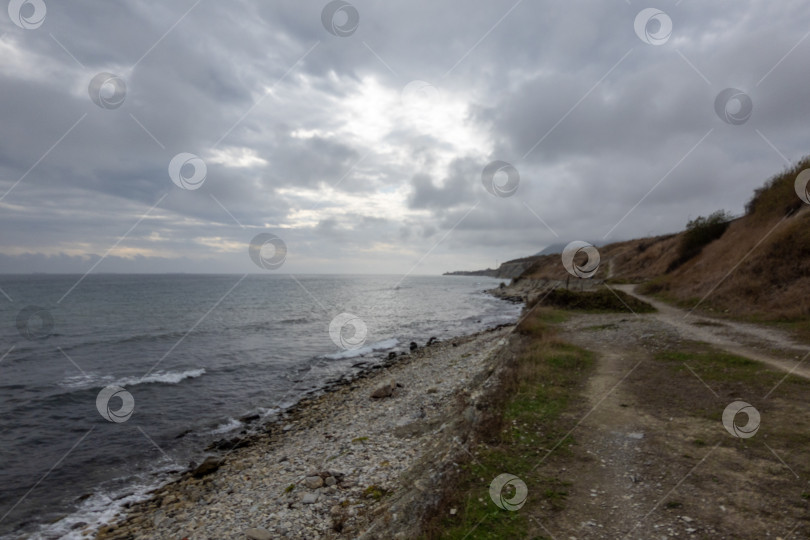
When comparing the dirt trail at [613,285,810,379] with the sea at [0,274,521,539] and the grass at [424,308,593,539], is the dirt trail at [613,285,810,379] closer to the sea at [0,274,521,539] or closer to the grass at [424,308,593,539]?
the grass at [424,308,593,539]

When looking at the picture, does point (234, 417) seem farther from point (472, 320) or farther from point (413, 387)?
point (472, 320)

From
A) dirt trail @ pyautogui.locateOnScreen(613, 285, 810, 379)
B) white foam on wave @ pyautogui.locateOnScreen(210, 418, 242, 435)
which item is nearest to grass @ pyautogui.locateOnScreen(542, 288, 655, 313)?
dirt trail @ pyautogui.locateOnScreen(613, 285, 810, 379)

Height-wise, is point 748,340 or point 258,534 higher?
point 258,534

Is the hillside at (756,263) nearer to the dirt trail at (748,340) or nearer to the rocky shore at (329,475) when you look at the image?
the dirt trail at (748,340)

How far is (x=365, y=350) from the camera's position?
3594 cm

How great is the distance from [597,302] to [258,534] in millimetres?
35477

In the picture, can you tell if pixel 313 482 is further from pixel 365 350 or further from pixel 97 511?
pixel 365 350

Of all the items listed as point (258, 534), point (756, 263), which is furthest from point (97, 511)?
point (756, 263)

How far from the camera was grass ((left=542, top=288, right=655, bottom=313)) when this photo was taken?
106 ft

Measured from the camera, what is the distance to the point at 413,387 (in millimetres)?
20359

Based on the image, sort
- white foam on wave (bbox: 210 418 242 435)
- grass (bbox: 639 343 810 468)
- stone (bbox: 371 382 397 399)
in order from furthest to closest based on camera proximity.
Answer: stone (bbox: 371 382 397 399) < white foam on wave (bbox: 210 418 242 435) < grass (bbox: 639 343 810 468)

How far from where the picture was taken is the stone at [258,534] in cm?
873

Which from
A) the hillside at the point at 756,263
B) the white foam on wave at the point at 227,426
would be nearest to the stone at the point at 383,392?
the white foam on wave at the point at 227,426

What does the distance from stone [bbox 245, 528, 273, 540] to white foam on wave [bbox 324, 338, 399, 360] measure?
2384cm
